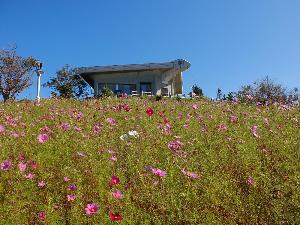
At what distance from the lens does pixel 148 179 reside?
5.19 m

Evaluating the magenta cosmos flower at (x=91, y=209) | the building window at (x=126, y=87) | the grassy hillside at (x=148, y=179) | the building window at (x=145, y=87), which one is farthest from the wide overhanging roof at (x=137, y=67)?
the magenta cosmos flower at (x=91, y=209)

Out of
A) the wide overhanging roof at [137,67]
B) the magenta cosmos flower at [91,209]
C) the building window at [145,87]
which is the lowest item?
the magenta cosmos flower at [91,209]

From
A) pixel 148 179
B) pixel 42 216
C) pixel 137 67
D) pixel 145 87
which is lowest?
pixel 42 216

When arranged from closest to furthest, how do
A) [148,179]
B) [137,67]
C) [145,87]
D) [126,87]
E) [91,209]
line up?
[91,209], [148,179], [137,67], [126,87], [145,87]

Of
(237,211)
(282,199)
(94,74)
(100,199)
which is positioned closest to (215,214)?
(237,211)

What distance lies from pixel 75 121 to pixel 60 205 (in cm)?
462

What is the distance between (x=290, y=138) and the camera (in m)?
7.26

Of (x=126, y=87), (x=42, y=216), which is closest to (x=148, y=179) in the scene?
(x=42, y=216)

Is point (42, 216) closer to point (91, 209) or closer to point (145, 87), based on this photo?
point (91, 209)

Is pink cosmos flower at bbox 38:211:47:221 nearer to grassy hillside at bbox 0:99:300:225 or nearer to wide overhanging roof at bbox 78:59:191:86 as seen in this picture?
grassy hillside at bbox 0:99:300:225

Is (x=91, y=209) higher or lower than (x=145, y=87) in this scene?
lower

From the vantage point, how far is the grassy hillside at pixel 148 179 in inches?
172

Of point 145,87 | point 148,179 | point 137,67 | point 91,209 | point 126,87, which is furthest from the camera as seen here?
point 145,87

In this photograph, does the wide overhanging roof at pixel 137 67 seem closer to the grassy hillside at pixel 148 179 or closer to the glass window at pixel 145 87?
the glass window at pixel 145 87
